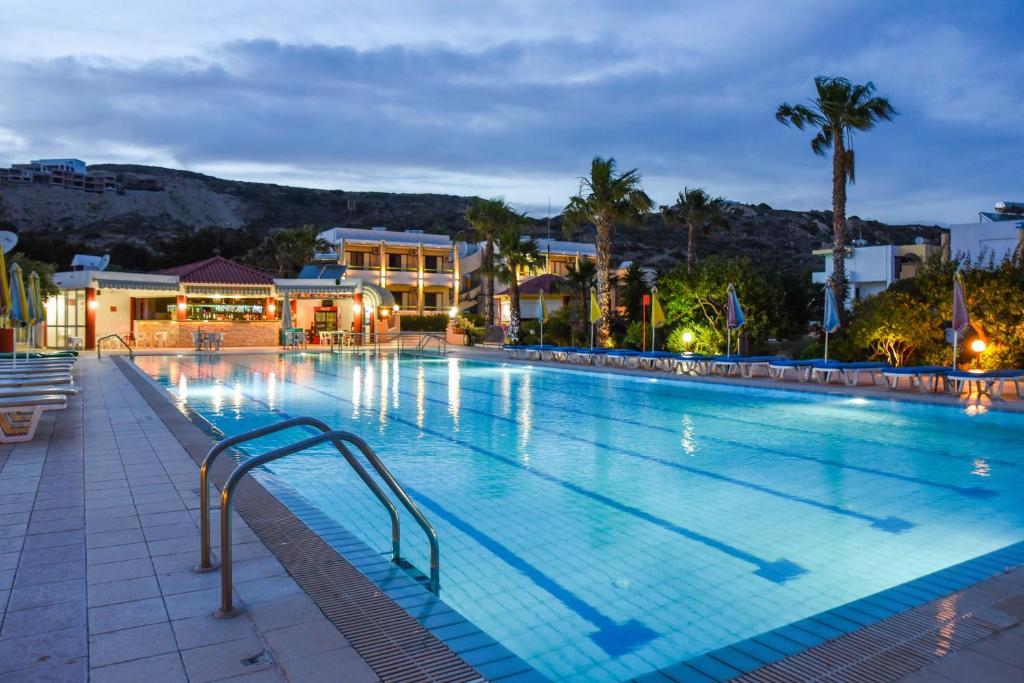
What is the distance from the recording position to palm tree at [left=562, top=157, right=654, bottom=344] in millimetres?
24859

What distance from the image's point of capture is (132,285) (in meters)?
31.7

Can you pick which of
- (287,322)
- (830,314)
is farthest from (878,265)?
(287,322)

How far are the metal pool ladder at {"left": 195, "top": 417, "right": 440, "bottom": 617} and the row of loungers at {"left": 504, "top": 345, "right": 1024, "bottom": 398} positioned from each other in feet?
41.2

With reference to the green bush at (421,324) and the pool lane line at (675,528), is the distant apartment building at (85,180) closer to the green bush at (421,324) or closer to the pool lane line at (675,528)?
the green bush at (421,324)

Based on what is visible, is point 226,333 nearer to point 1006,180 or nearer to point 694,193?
point 694,193

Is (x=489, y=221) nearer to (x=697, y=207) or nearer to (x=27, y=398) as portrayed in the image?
(x=697, y=207)

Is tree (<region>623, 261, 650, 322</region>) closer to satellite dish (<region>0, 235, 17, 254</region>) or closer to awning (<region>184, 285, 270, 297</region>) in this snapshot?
awning (<region>184, 285, 270, 297</region>)

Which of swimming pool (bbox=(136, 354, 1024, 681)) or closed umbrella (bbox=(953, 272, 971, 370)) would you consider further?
closed umbrella (bbox=(953, 272, 971, 370))

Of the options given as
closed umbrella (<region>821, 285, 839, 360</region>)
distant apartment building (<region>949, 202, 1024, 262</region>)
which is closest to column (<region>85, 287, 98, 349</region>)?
closed umbrella (<region>821, 285, 839, 360</region>)

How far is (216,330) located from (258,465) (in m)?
32.4

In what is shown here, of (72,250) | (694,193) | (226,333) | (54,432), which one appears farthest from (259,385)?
(72,250)

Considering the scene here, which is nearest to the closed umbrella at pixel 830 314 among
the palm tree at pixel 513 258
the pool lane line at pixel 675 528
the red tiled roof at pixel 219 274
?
the pool lane line at pixel 675 528

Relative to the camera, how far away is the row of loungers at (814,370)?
14153 millimetres

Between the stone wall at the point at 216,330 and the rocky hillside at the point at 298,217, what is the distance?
117 ft
